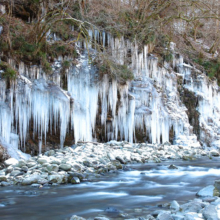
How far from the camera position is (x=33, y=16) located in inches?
492

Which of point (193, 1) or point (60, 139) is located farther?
point (193, 1)

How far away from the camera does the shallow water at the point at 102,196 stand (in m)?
3.79

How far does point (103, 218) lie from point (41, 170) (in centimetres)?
310

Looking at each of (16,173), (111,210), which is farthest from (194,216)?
(16,173)

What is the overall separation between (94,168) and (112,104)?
487 cm

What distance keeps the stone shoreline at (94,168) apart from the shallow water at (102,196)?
32cm

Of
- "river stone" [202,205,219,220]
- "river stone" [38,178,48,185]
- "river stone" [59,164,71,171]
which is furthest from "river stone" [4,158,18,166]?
"river stone" [202,205,219,220]

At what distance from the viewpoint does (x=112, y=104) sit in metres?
11.5

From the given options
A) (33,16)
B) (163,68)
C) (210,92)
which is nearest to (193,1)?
(163,68)

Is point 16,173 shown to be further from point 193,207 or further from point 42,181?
point 193,207

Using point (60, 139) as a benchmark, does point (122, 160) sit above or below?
below

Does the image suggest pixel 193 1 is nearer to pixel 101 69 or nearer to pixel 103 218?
pixel 101 69

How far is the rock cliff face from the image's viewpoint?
29.8 feet

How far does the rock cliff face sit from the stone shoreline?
1.03m
